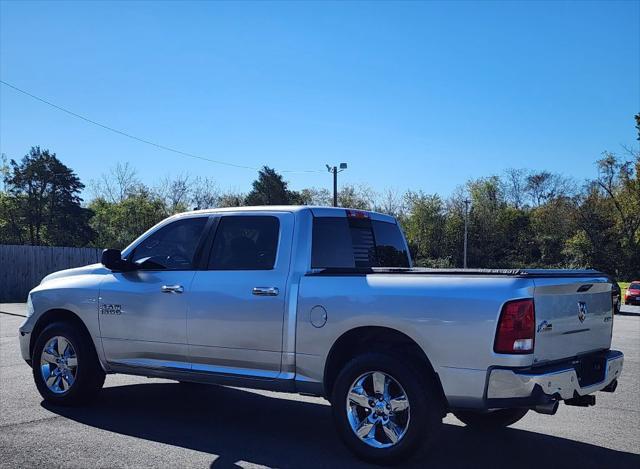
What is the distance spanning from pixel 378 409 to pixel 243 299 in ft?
5.00

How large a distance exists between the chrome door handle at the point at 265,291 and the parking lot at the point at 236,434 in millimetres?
1273

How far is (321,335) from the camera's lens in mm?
5148

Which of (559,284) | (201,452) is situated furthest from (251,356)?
(559,284)

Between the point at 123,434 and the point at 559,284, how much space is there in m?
3.89

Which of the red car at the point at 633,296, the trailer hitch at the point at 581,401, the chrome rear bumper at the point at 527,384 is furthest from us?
the red car at the point at 633,296

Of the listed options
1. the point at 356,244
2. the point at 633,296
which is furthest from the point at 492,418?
the point at 633,296

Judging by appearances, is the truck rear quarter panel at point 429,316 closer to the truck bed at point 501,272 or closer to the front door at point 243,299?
the truck bed at point 501,272

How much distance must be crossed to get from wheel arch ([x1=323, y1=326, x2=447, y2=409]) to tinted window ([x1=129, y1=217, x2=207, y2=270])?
5.78 ft

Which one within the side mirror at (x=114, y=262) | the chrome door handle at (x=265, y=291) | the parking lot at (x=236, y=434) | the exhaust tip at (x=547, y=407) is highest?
the side mirror at (x=114, y=262)

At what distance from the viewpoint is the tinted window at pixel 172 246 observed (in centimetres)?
620

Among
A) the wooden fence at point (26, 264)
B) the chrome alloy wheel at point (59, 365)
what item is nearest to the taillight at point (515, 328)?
the chrome alloy wheel at point (59, 365)

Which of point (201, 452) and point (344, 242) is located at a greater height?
point (344, 242)

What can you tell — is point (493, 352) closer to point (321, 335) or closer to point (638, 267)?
point (321, 335)

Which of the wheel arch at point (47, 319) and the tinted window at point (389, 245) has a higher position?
the tinted window at point (389, 245)
